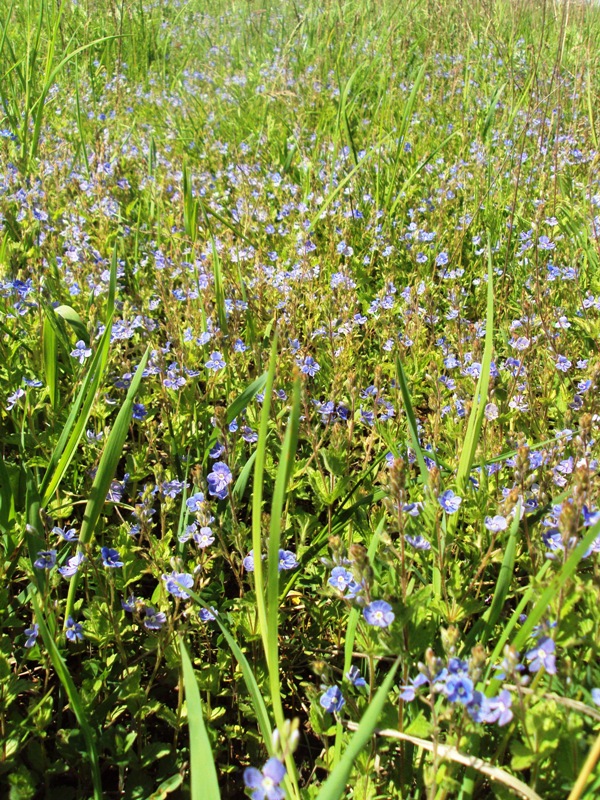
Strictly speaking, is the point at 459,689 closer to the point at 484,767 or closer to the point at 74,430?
the point at 484,767

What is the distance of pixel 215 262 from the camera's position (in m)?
2.82

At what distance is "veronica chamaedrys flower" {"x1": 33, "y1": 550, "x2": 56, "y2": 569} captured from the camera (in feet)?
5.38

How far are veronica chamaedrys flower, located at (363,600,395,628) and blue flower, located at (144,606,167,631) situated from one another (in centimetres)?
62

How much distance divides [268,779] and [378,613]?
15.9 inches

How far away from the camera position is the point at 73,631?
1760 millimetres

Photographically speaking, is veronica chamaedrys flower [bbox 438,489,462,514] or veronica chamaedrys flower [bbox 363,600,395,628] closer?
veronica chamaedrys flower [bbox 363,600,395,628]

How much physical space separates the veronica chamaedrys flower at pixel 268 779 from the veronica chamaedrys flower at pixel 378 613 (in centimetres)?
37

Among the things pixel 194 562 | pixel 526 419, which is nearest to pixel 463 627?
pixel 194 562

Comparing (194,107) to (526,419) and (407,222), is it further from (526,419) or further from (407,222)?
(526,419)

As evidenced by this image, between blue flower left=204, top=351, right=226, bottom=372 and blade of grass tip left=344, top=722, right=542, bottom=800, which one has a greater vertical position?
blue flower left=204, top=351, right=226, bottom=372

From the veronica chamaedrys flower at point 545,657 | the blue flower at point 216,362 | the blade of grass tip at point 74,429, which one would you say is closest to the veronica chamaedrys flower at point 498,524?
the veronica chamaedrys flower at point 545,657

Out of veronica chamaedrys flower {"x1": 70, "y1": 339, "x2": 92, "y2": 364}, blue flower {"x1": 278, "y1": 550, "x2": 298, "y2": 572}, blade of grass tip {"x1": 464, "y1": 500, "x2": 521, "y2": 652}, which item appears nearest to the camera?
blade of grass tip {"x1": 464, "y1": 500, "x2": 521, "y2": 652}

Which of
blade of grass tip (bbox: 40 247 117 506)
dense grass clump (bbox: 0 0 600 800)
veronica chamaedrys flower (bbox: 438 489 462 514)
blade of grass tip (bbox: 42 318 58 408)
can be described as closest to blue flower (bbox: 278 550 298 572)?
dense grass clump (bbox: 0 0 600 800)

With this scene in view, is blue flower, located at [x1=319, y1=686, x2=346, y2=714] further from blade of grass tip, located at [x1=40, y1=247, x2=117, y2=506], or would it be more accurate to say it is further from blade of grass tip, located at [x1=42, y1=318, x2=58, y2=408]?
blade of grass tip, located at [x1=42, y1=318, x2=58, y2=408]
